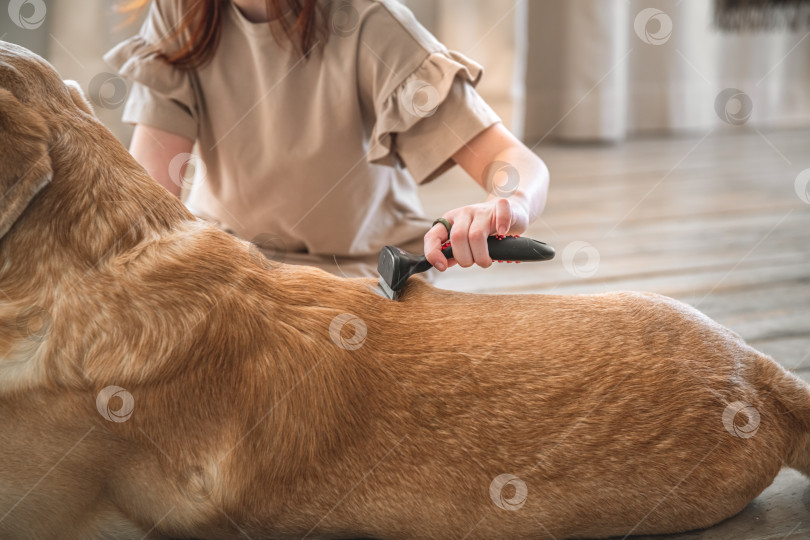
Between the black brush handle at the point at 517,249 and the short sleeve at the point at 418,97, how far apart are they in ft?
1.27

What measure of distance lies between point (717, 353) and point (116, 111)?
8.76 feet

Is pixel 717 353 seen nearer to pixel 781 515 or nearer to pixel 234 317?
pixel 781 515

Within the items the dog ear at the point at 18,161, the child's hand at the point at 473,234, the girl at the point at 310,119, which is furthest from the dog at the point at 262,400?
the girl at the point at 310,119

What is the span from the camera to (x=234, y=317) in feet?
2.81

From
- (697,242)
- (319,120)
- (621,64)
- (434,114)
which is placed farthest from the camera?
(621,64)

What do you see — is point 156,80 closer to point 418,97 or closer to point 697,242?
point 418,97

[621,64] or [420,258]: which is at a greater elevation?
[420,258]

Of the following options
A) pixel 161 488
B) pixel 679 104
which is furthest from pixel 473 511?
pixel 679 104

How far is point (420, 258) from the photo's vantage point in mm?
984

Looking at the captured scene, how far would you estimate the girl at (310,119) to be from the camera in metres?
1.35

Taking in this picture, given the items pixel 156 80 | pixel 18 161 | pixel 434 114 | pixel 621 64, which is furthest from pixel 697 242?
pixel 621 64

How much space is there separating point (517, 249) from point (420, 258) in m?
0.11

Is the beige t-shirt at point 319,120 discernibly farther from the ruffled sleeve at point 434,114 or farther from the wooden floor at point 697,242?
the wooden floor at point 697,242

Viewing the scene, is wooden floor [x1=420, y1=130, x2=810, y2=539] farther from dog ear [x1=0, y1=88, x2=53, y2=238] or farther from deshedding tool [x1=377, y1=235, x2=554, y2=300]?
dog ear [x1=0, y1=88, x2=53, y2=238]
